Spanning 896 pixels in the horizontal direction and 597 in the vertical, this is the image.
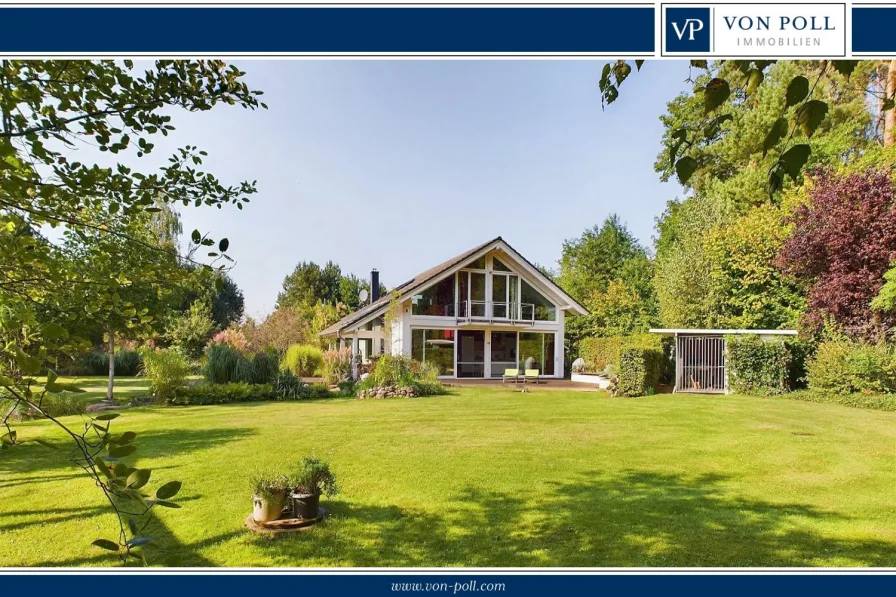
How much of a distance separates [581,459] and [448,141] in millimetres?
4711

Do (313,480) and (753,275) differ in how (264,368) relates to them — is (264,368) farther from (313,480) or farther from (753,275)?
(753,275)

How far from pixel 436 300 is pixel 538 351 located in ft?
19.4

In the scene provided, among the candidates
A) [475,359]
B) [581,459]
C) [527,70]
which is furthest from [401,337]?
[527,70]

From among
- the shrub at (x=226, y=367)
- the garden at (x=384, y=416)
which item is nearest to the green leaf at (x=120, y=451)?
the garden at (x=384, y=416)

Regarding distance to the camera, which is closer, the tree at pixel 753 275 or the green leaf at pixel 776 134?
the green leaf at pixel 776 134

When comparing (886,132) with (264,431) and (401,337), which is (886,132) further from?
(264,431)

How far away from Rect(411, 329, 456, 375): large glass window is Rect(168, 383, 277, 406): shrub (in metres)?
8.28

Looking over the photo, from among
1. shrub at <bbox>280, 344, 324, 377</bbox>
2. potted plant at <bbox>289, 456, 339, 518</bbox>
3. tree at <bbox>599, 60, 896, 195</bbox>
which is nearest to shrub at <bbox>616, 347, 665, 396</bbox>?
shrub at <bbox>280, 344, 324, 377</bbox>

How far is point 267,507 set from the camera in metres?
Answer: 4.45

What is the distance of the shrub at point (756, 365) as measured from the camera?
1582 centimetres

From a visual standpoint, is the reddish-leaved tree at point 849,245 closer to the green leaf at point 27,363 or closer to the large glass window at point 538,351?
the large glass window at point 538,351

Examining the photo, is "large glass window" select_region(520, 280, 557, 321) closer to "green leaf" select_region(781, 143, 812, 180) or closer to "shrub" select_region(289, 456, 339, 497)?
"shrub" select_region(289, 456, 339, 497)

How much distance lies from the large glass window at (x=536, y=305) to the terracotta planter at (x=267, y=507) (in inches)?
815

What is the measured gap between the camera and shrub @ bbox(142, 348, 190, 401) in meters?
13.4
